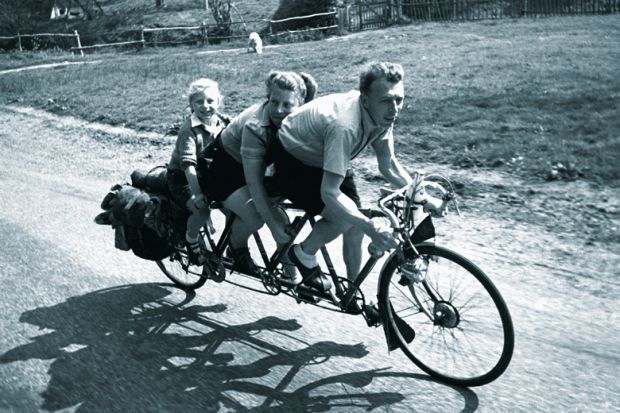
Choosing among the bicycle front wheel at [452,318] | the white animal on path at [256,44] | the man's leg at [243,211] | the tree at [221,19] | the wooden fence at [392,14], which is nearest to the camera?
the bicycle front wheel at [452,318]

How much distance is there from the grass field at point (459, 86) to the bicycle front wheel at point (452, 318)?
12.6ft

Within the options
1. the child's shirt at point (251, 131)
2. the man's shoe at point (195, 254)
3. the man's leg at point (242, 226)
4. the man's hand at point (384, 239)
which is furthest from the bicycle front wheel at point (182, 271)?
the man's hand at point (384, 239)

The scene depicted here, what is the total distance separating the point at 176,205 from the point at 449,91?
8.33m

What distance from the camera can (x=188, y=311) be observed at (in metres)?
4.79

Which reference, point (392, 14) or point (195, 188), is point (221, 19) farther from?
point (195, 188)

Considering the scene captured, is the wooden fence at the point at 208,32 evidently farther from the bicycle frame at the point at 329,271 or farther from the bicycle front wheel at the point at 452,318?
the bicycle front wheel at the point at 452,318

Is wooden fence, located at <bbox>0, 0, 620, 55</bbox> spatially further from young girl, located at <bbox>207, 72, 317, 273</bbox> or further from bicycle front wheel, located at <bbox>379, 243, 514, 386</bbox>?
bicycle front wheel, located at <bbox>379, 243, 514, 386</bbox>

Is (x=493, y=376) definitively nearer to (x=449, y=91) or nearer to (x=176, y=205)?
(x=176, y=205)

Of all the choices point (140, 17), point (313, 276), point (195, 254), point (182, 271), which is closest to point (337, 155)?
point (313, 276)

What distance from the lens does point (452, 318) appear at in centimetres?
366

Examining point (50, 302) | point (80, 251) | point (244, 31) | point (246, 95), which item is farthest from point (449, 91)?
point (244, 31)

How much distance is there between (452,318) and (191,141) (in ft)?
7.28

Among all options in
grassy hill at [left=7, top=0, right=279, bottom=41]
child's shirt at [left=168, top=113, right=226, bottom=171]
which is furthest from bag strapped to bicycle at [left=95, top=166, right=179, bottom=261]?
grassy hill at [left=7, top=0, right=279, bottom=41]

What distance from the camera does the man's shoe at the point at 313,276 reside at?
160 inches
